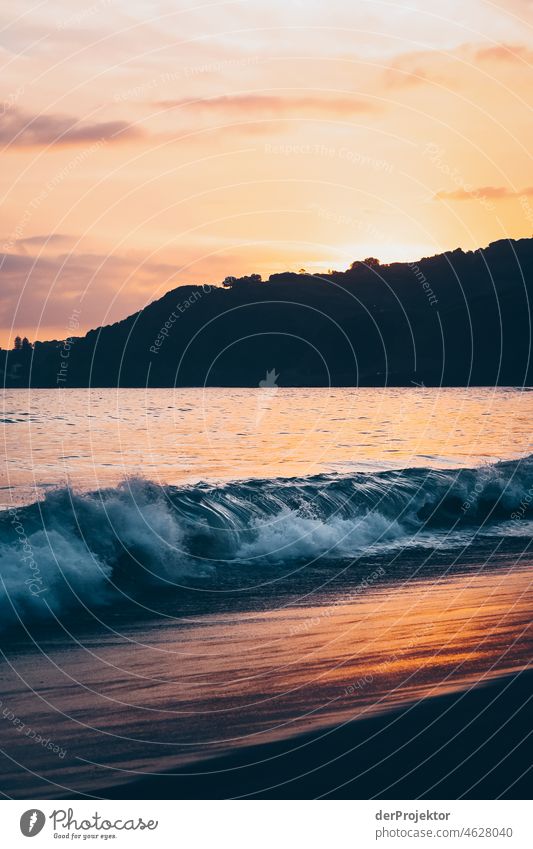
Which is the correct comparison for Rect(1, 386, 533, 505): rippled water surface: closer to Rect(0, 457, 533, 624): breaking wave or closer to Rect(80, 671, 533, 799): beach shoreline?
Rect(0, 457, 533, 624): breaking wave

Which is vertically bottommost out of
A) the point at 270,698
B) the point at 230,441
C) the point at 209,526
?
the point at 270,698

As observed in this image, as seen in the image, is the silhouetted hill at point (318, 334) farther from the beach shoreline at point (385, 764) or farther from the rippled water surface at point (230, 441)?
the beach shoreline at point (385, 764)

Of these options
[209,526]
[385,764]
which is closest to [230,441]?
[209,526]

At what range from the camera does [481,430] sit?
55625 mm

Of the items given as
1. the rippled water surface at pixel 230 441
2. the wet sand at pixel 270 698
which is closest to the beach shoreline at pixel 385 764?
the wet sand at pixel 270 698

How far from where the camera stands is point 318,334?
316 ft

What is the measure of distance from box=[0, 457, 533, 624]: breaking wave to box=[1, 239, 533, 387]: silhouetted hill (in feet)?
37.9

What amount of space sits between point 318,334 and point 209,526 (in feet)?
239

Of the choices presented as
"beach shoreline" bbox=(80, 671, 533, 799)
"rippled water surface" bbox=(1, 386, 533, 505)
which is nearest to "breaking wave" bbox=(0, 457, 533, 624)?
"rippled water surface" bbox=(1, 386, 533, 505)

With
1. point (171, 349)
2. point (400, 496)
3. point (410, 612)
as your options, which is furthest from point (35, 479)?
point (171, 349)

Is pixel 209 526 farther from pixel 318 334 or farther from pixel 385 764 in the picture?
pixel 318 334

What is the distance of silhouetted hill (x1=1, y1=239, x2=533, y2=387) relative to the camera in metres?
58.2

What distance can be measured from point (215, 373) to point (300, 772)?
9099 centimetres
